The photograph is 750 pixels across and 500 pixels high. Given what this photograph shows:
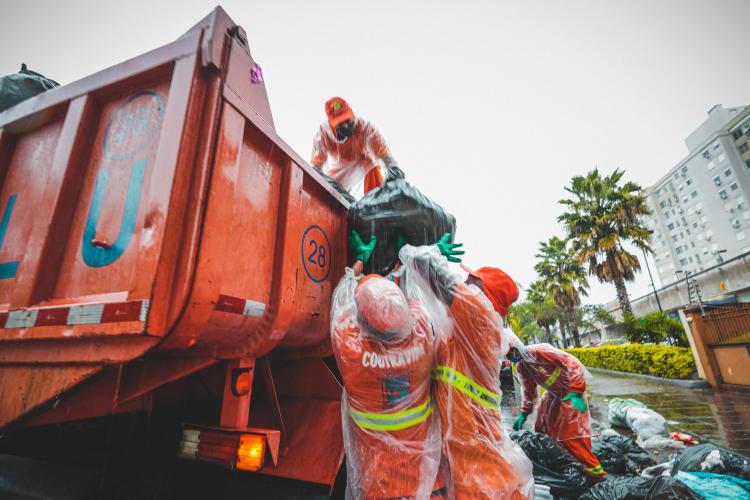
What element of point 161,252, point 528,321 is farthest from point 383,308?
point 528,321

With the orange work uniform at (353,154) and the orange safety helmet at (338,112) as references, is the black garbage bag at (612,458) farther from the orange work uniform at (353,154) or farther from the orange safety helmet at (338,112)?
the orange safety helmet at (338,112)

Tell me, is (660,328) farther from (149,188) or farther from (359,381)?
(149,188)

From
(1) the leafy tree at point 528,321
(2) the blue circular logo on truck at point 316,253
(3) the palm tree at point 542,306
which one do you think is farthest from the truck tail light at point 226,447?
(1) the leafy tree at point 528,321

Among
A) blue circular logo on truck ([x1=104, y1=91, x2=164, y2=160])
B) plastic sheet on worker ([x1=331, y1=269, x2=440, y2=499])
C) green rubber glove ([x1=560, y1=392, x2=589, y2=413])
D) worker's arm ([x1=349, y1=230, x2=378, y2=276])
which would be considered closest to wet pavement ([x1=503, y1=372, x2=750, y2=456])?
green rubber glove ([x1=560, y1=392, x2=589, y2=413])

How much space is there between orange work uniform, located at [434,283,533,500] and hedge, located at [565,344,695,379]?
11042 millimetres

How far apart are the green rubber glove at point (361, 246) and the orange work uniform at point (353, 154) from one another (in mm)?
1031

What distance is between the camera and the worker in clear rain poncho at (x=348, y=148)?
296 cm

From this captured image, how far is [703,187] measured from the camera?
138 feet

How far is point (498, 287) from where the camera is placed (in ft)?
6.68

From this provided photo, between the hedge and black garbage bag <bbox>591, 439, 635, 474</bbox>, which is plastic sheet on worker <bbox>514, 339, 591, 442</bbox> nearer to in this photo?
black garbage bag <bbox>591, 439, 635, 474</bbox>

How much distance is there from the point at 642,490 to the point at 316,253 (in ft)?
8.50

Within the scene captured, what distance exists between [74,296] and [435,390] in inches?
66.8

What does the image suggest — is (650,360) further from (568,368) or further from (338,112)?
(338,112)

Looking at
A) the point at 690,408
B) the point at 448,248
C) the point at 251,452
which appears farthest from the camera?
the point at 690,408
